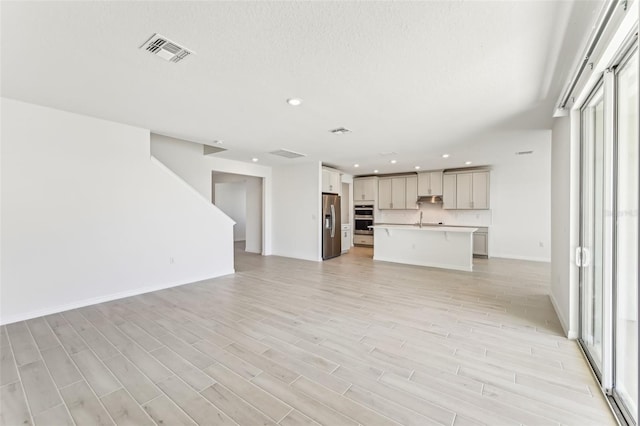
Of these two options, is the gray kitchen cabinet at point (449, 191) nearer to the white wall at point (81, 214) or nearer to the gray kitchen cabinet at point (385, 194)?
the gray kitchen cabinet at point (385, 194)

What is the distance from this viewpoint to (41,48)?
6.91 ft

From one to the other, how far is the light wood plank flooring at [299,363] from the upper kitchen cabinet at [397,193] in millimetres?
4992

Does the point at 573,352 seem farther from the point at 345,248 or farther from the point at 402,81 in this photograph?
the point at 345,248

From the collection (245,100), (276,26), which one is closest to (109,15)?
(276,26)

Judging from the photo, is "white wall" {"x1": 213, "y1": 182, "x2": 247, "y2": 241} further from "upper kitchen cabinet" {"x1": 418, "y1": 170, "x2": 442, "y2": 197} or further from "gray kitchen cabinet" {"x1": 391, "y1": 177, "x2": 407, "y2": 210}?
"upper kitchen cabinet" {"x1": 418, "y1": 170, "x2": 442, "y2": 197}

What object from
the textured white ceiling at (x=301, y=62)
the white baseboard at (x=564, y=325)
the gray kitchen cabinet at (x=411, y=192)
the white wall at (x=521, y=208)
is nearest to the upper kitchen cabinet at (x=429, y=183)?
the gray kitchen cabinet at (x=411, y=192)

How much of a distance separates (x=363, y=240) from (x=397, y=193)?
6.91ft

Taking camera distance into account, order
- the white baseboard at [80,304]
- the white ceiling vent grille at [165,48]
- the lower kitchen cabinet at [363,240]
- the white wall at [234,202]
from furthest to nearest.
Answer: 1. the white wall at [234,202]
2. the lower kitchen cabinet at [363,240]
3. the white baseboard at [80,304]
4. the white ceiling vent grille at [165,48]

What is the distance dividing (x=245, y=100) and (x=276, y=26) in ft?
4.59

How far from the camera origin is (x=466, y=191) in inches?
A: 310

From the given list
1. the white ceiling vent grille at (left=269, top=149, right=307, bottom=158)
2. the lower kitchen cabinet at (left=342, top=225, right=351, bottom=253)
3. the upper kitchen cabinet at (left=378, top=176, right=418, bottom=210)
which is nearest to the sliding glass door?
the white ceiling vent grille at (left=269, top=149, right=307, bottom=158)

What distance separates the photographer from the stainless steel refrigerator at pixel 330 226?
7305mm

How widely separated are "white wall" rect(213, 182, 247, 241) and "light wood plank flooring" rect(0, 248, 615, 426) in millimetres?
7535

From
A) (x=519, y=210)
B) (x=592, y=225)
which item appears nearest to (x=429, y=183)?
(x=519, y=210)
